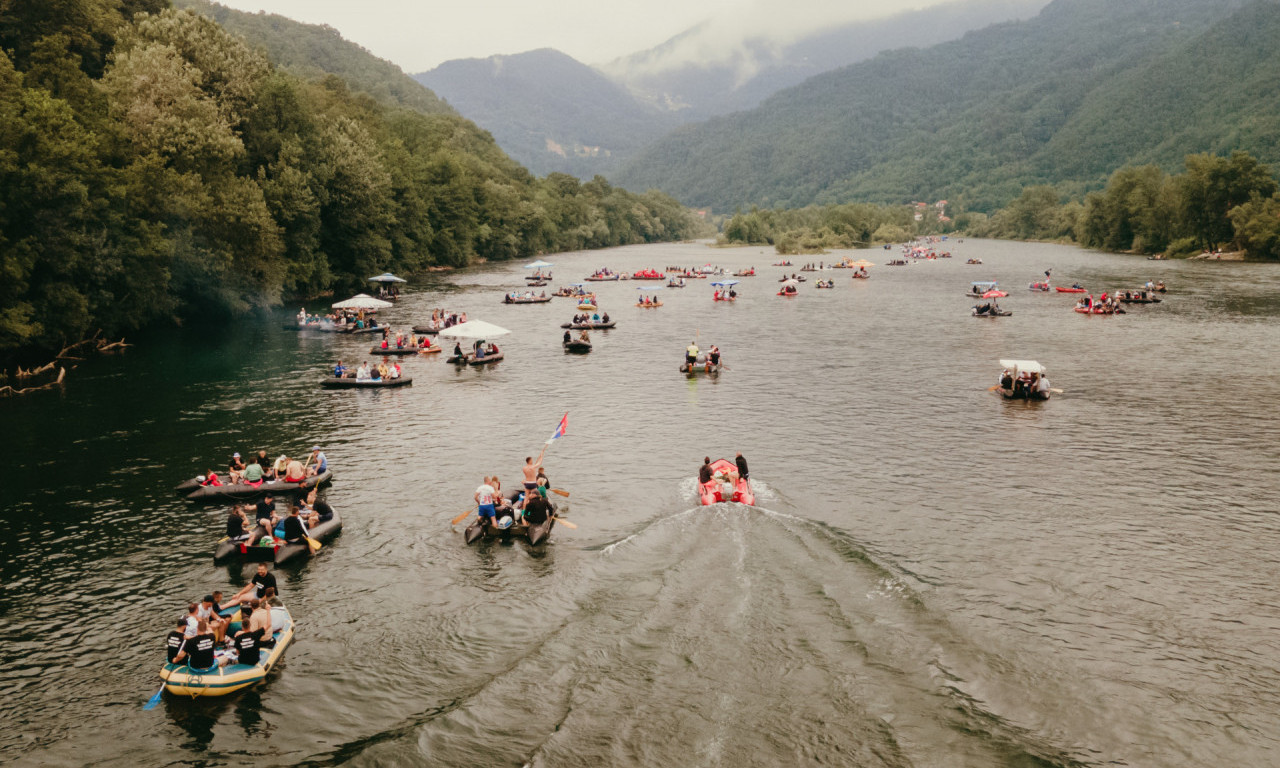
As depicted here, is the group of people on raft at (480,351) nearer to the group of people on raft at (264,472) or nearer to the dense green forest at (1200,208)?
the group of people on raft at (264,472)

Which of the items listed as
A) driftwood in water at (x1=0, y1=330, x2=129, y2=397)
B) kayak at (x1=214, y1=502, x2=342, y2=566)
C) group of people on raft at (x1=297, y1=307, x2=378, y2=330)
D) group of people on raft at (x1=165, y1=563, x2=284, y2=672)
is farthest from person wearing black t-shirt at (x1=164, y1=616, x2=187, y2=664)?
group of people on raft at (x1=297, y1=307, x2=378, y2=330)

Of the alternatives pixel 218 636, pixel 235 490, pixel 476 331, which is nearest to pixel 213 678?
pixel 218 636

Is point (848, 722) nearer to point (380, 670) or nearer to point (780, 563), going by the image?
point (780, 563)

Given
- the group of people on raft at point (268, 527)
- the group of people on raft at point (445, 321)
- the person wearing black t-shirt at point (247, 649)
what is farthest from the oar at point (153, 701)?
the group of people on raft at point (445, 321)

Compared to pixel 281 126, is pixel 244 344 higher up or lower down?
lower down

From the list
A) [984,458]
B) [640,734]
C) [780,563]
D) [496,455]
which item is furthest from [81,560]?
[984,458]

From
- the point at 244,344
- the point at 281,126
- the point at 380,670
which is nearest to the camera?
the point at 380,670
